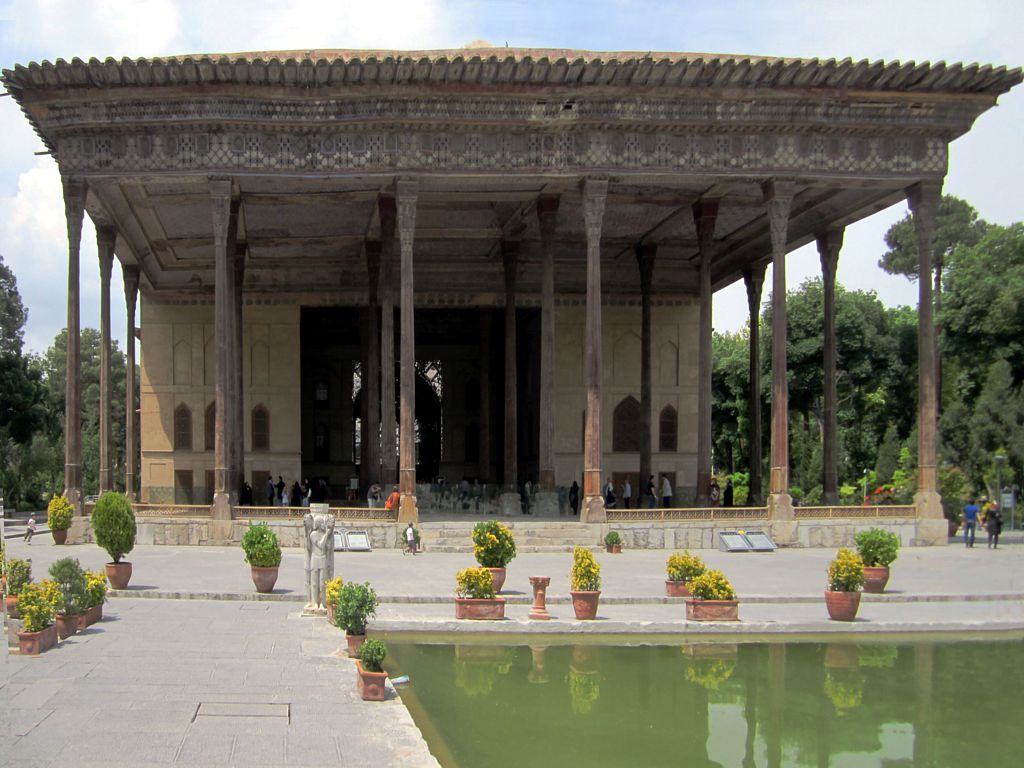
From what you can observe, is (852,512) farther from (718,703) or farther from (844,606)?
(718,703)

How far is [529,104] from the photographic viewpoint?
22.0m

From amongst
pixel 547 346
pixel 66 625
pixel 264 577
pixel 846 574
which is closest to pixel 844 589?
pixel 846 574

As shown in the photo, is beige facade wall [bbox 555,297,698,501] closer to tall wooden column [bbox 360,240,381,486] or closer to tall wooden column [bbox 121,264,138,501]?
tall wooden column [bbox 360,240,381,486]

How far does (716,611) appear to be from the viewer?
43.7 ft

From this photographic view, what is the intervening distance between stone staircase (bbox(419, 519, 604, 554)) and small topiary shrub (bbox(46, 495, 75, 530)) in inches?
269

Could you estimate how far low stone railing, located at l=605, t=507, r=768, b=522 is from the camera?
73.5 ft

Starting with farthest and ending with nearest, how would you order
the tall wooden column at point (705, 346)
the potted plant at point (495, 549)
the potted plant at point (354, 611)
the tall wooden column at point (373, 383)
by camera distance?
the tall wooden column at point (373, 383) < the tall wooden column at point (705, 346) < the potted plant at point (495, 549) < the potted plant at point (354, 611)

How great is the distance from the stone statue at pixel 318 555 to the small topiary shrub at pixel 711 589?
14.2ft

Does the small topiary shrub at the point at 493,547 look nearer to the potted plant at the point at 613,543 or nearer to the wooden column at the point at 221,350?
the potted plant at the point at 613,543

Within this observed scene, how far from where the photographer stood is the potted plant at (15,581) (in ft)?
37.5

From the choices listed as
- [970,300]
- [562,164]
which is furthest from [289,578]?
[970,300]

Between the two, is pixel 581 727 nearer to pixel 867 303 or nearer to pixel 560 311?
pixel 560 311

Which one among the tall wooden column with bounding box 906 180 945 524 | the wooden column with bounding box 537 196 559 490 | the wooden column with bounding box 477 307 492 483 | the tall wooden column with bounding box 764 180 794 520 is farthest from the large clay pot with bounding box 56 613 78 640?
the wooden column with bounding box 477 307 492 483

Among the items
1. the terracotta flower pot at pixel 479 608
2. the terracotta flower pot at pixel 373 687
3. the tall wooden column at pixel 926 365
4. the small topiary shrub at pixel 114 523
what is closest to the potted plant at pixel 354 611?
the terracotta flower pot at pixel 373 687
